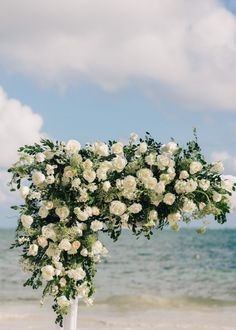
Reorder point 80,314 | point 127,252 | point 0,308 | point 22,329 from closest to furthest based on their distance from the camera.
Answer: point 22,329 < point 80,314 < point 0,308 < point 127,252

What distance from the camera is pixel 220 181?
5.75 metres

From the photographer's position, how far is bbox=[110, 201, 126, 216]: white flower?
5383 mm

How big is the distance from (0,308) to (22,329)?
298cm

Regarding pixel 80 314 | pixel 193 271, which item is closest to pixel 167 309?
pixel 80 314

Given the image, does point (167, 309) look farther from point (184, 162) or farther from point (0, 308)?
point (184, 162)

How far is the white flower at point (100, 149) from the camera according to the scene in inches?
219

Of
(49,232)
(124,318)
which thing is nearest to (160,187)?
(49,232)

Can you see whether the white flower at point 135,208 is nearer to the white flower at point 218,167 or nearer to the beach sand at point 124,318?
the white flower at point 218,167

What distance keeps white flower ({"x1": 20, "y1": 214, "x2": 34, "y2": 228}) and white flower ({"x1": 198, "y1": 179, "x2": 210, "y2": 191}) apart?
1.31m

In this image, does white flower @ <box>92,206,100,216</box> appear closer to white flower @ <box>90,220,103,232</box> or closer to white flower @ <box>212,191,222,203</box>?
→ white flower @ <box>90,220,103,232</box>

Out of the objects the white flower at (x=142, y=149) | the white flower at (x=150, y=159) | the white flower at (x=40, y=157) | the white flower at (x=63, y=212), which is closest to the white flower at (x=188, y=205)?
the white flower at (x=150, y=159)

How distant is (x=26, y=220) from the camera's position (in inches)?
214

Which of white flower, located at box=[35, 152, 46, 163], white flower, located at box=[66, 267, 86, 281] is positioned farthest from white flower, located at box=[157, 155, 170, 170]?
white flower, located at box=[66, 267, 86, 281]

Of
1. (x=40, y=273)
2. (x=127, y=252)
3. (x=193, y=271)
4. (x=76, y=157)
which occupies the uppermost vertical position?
(x=127, y=252)
